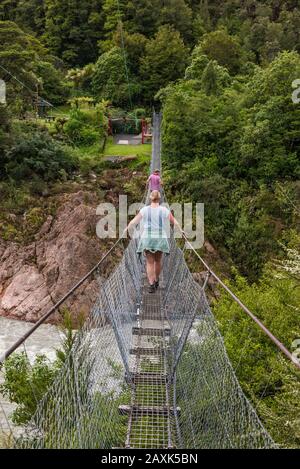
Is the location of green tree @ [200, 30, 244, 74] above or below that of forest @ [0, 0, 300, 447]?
above

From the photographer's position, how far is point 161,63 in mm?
22094

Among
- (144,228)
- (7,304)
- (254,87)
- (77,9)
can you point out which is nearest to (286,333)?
(144,228)

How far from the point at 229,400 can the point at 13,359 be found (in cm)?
519

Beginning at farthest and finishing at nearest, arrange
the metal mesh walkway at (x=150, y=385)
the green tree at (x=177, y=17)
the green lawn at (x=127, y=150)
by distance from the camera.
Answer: the green tree at (x=177, y=17) < the green lawn at (x=127, y=150) < the metal mesh walkway at (x=150, y=385)

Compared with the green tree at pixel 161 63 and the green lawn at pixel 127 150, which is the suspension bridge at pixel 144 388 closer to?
the green lawn at pixel 127 150

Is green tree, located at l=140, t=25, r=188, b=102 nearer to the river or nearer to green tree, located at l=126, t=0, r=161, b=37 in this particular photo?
green tree, located at l=126, t=0, r=161, b=37

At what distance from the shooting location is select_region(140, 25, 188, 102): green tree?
22109 millimetres

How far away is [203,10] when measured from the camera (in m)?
29.4

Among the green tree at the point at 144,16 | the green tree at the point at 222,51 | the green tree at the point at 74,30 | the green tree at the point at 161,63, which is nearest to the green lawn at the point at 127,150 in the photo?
the green tree at the point at 161,63

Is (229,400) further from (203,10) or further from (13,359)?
(203,10)

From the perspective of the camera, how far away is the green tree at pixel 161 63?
22109mm

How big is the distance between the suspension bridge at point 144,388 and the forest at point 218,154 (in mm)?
1407

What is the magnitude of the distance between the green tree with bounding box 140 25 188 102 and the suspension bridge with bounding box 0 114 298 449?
1948cm

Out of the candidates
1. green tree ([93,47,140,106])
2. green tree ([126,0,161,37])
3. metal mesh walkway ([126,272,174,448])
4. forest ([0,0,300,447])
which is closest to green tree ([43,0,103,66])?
green tree ([126,0,161,37])
